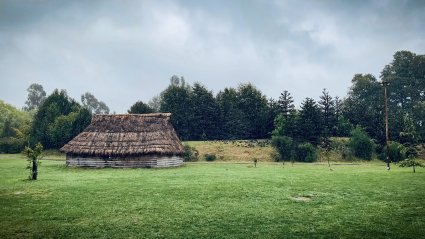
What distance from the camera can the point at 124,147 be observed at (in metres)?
34.9

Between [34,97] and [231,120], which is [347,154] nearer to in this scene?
[231,120]

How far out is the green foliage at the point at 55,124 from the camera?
178 ft

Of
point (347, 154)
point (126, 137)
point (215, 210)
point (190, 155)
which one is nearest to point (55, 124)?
point (126, 137)

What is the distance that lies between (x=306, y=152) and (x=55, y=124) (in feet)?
Answer: 134

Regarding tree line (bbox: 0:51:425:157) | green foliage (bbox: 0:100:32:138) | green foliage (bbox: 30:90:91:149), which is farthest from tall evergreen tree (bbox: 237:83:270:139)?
green foliage (bbox: 0:100:32:138)

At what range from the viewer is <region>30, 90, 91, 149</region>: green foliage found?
54.3 meters

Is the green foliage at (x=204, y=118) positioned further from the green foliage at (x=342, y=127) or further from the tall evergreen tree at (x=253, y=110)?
the green foliage at (x=342, y=127)

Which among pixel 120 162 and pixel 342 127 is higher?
pixel 342 127

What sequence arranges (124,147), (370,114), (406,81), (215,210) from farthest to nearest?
(406,81) < (370,114) < (124,147) < (215,210)

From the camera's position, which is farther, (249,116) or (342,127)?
A: (249,116)

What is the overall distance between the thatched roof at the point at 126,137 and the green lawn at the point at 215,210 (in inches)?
547

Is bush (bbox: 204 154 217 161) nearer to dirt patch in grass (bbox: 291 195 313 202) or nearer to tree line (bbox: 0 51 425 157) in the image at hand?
Answer: tree line (bbox: 0 51 425 157)

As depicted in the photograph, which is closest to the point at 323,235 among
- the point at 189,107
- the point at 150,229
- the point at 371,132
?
the point at 150,229

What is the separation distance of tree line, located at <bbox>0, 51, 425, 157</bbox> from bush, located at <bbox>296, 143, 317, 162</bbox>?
251 cm
